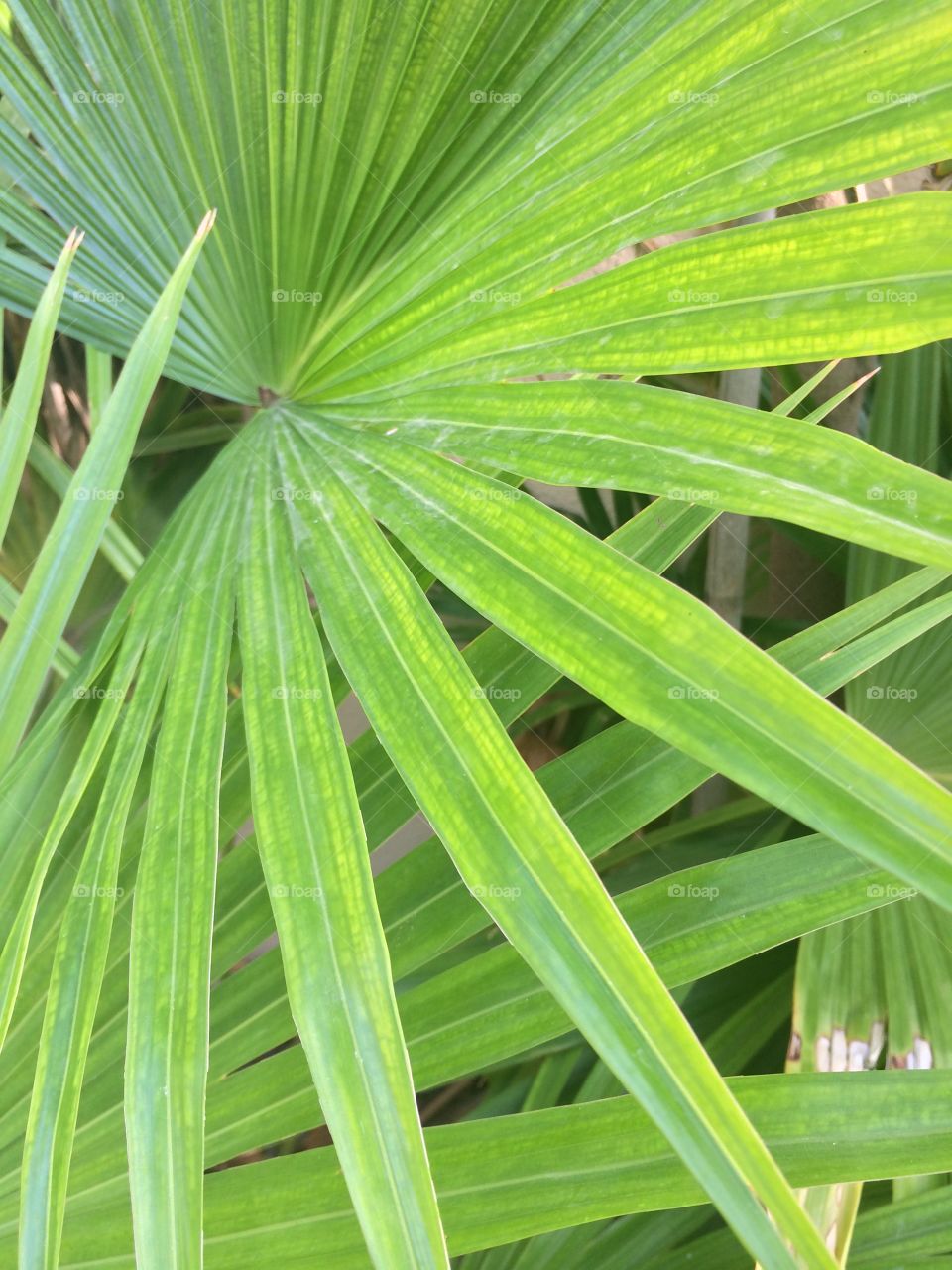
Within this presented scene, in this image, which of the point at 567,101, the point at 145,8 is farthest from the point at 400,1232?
the point at 145,8

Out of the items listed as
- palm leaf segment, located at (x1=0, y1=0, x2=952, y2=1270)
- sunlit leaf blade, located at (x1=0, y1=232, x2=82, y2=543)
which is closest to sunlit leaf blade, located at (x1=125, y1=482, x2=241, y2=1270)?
palm leaf segment, located at (x1=0, y1=0, x2=952, y2=1270)

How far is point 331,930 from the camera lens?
344mm

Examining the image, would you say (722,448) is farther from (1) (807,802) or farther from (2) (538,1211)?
Answer: (2) (538,1211)

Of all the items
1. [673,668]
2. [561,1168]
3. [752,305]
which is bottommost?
[561,1168]

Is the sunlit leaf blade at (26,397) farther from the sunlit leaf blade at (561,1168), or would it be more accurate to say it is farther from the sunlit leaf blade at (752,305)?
the sunlit leaf blade at (561,1168)

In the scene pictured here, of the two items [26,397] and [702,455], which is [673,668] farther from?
[26,397]

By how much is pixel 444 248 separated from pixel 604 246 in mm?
115

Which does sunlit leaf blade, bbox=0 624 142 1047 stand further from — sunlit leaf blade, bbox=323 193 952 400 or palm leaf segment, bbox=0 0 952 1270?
sunlit leaf blade, bbox=323 193 952 400

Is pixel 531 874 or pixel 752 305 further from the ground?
pixel 752 305

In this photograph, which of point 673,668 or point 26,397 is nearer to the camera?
point 673,668

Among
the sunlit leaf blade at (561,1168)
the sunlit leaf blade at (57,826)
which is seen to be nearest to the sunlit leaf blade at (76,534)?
the sunlit leaf blade at (57,826)

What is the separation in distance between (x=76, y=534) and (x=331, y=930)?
0.21 metres

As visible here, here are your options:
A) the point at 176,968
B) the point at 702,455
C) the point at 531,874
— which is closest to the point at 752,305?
the point at 702,455

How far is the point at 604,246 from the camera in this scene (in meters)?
0.40
